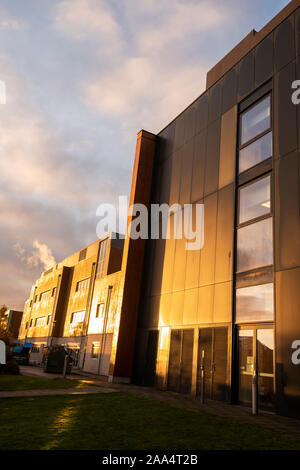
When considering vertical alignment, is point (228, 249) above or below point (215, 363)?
above

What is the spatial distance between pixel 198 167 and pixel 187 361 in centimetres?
963

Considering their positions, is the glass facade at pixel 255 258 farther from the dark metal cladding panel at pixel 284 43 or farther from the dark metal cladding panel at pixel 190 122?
the dark metal cladding panel at pixel 190 122

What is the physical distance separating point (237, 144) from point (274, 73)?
3.16 metres

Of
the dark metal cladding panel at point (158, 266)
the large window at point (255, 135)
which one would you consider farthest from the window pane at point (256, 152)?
the dark metal cladding panel at point (158, 266)

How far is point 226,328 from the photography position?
561 inches

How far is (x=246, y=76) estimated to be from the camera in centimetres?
1656

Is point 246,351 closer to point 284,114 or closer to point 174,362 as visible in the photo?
point 174,362

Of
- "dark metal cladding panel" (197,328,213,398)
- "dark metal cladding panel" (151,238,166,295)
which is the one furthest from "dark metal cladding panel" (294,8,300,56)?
"dark metal cladding panel" (197,328,213,398)

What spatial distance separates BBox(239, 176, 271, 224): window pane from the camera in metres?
13.8

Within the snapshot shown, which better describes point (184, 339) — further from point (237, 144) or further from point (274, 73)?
point (274, 73)

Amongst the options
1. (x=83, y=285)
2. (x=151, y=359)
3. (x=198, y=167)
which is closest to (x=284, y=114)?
(x=198, y=167)

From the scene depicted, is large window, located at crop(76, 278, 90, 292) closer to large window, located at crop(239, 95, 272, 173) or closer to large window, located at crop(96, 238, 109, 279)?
large window, located at crop(96, 238, 109, 279)
